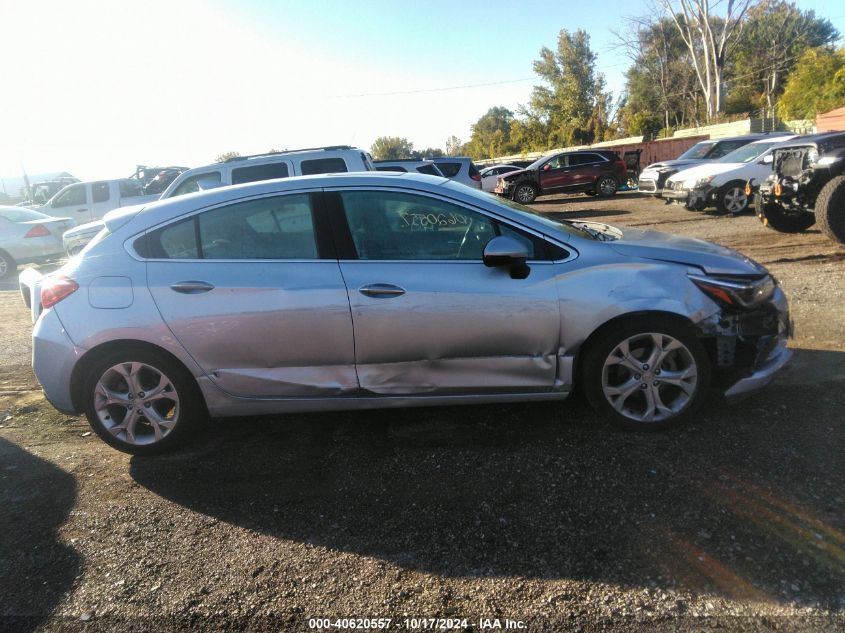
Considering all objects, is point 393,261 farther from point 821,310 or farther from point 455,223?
point 821,310

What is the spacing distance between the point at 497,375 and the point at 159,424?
81.9 inches

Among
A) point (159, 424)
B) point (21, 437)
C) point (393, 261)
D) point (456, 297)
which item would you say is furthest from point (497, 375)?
point (21, 437)

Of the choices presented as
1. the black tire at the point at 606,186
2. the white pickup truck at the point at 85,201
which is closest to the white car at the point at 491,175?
the black tire at the point at 606,186

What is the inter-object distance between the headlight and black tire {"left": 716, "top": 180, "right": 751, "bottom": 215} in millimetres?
10323

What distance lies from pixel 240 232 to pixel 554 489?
234 centimetres

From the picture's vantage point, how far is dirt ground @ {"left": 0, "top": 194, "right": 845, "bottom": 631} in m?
2.33

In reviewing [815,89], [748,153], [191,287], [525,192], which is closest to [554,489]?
[191,287]

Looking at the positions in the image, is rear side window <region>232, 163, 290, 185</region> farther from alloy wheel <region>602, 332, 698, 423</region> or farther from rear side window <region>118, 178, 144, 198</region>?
rear side window <region>118, 178, 144, 198</region>

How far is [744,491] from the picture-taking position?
113 inches

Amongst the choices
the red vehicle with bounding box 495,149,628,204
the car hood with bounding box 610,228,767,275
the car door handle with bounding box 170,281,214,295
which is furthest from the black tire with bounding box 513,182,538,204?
the car door handle with bounding box 170,281,214,295

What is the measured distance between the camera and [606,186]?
22219mm

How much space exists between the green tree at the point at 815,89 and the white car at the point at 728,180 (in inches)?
973

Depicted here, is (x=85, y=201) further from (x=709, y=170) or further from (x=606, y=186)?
(x=606, y=186)

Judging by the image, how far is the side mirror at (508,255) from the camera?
10.8ft
